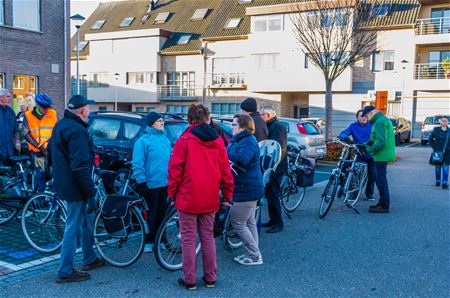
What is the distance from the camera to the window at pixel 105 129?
343 inches

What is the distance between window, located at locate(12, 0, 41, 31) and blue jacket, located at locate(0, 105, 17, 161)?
9832 mm

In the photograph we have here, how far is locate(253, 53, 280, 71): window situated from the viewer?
3556 centimetres

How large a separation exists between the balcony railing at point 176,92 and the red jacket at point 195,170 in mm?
35094

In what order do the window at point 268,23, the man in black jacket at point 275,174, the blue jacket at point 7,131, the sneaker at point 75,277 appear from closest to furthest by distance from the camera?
1. the sneaker at point 75,277
2. the man in black jacket at point 275,174
3. the blue jacket at point 7,131
4. the window at point 268,23

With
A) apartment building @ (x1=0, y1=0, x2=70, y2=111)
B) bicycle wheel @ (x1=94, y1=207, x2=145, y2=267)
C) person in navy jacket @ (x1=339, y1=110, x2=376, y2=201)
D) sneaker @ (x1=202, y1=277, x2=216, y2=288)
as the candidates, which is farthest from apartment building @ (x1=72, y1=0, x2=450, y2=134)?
sneaker @ (x1=202, y1=277, x2=216, y2=288)

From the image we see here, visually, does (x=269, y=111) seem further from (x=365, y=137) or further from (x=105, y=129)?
(x=365, y=137)

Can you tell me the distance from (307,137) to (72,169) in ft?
38.7

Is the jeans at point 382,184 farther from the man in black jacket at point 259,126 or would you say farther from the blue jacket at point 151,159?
the blue jacket at point 151,159

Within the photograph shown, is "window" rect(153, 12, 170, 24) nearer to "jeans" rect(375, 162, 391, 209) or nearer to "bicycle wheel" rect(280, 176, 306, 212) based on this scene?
"bicycle wheel" rect(280, 176, 306, 212)

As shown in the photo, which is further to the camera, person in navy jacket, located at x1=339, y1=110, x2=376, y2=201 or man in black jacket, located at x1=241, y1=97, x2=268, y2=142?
person in navy jacket, located at x1=339, y1=110, x2=376, y2=201

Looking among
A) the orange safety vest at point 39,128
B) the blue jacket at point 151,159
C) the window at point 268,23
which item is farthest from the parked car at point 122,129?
the window at point 268,23

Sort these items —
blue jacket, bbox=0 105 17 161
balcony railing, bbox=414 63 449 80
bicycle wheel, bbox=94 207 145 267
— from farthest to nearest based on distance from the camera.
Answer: balcony railing, bbox=414 63 449 80 → blue jacket, bbox=0 105 17 161 → bicycle wheel, bbox=94 207 145 267

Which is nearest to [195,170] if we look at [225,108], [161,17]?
[225,108]

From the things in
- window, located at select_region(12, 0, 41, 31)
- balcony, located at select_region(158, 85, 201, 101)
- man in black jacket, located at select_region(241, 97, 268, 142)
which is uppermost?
window, located at select_region(12, 0, 41, 31)
